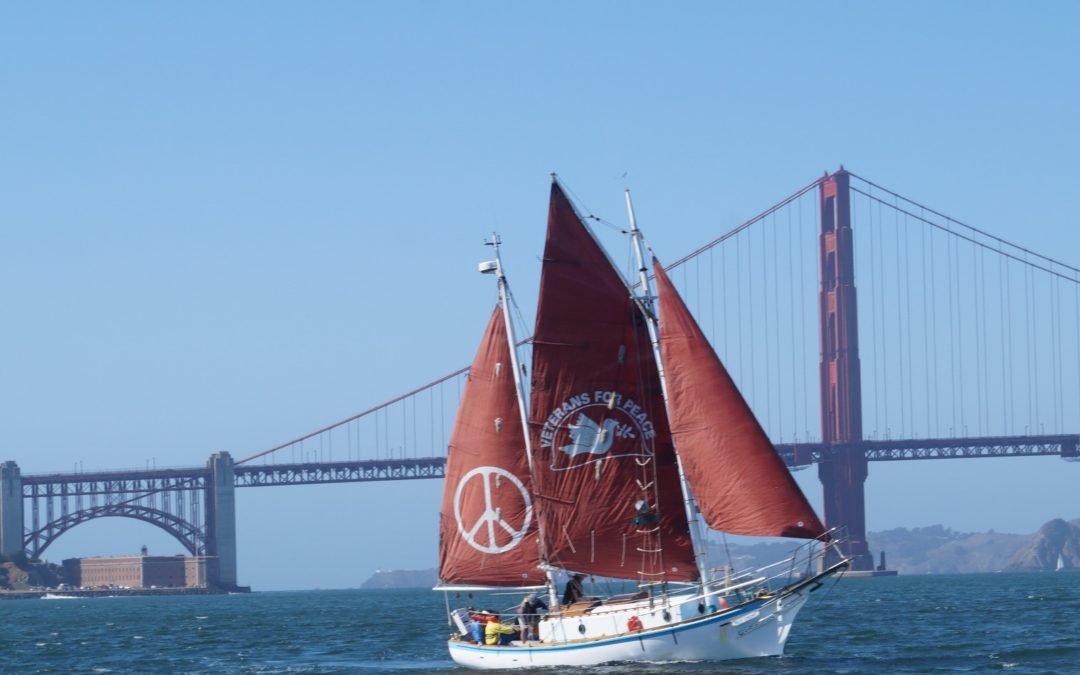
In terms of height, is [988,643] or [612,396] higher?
[612,396]

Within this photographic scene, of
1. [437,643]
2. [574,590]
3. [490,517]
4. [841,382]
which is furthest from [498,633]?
[841,382]

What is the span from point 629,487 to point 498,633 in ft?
11.3

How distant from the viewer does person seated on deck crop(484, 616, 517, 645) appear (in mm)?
32188

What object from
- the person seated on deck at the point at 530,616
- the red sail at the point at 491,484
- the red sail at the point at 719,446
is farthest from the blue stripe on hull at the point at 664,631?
the red sail at the point at 491,484

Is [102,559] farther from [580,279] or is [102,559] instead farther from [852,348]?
[580,279]

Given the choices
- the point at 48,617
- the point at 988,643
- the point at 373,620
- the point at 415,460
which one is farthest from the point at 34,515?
the point at 988,643

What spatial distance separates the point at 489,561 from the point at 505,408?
8.77ft

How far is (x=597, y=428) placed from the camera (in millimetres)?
31469

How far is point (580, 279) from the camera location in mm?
31094

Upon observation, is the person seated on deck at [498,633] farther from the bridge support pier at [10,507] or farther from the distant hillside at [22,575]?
the distant hillside at [22,575]

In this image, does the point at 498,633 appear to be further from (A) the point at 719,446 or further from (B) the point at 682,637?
(A) the point at 719,446

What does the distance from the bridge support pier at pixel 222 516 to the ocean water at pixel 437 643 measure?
163 ft

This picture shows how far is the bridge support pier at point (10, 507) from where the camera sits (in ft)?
395

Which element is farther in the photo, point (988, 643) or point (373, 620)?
point (373, 620)
